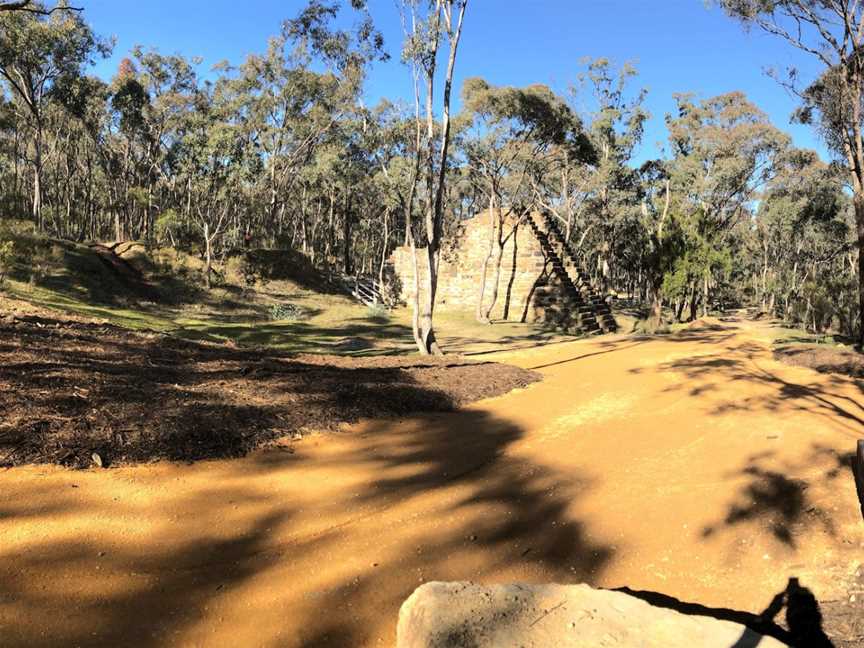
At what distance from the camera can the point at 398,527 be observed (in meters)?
4.62

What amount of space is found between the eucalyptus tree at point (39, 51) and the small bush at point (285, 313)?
12.0 meters

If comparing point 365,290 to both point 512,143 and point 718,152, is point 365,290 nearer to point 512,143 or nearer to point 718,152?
point 512,143

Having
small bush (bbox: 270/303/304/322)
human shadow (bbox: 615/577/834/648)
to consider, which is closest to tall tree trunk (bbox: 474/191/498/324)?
small bush (bbox: 270/303/304/322)

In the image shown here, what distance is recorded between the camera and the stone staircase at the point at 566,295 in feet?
76.6

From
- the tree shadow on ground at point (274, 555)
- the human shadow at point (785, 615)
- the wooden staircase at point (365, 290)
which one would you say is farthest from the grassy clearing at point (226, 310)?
the human shadow at point (785, 615)

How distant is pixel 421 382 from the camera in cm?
973

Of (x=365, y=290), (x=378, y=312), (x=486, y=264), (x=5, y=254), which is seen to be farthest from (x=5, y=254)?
(x=365, y=290)

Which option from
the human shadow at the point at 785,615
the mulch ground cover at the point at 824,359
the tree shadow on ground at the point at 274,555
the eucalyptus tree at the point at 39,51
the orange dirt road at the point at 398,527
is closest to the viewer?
the tree shadow on ground at the point at 274,555

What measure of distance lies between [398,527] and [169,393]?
3719 millimetres

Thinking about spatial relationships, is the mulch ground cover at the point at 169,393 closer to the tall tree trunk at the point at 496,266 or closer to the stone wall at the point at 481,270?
the tall tree trunk at the point at 496,266

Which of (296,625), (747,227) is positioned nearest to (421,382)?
(296,625)

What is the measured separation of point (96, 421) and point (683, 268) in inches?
914

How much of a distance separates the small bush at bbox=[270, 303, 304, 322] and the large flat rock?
67.6 feet

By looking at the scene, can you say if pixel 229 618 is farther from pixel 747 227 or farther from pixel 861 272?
pixel 747 227
